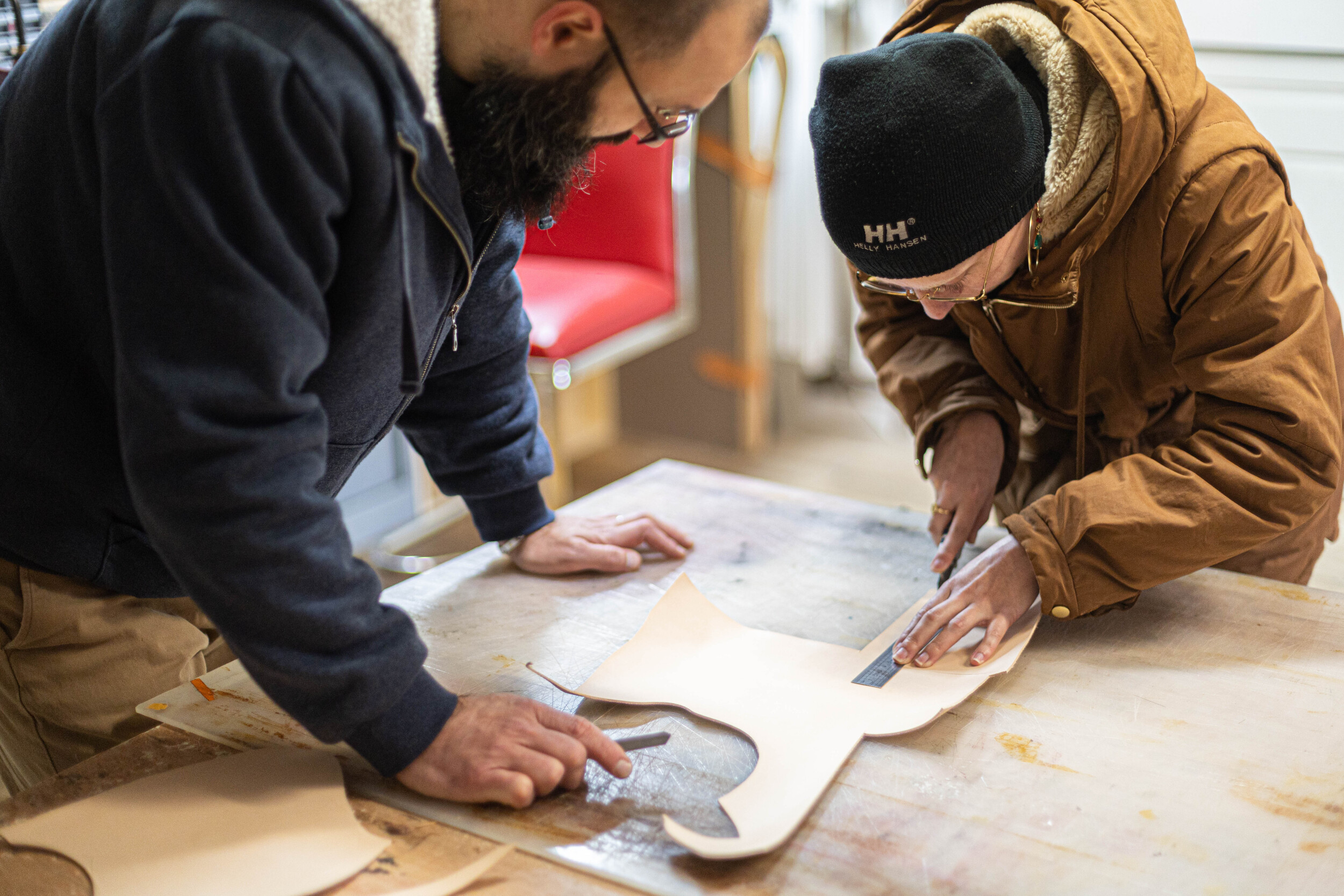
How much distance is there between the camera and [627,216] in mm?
2334

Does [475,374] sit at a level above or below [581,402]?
above

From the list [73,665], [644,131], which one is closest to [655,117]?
[644,131]

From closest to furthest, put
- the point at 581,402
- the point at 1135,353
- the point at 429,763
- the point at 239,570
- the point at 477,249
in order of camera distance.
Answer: the point at 239,570
the point at 429,763
the point at 477,249
the point at 1135,353
the point at 581,402

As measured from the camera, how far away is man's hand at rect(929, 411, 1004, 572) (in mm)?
1197

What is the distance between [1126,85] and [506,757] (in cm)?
77

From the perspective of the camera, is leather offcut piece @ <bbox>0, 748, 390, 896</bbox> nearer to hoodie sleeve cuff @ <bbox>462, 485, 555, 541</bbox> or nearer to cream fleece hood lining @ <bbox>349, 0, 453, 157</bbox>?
hoodie sleeve cuff @ <bbox>462, 485, 555, 541</bbox>

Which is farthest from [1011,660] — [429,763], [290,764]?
[290,764]

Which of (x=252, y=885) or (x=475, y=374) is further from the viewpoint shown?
(x=475, y=374)

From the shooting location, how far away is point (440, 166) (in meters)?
0.79

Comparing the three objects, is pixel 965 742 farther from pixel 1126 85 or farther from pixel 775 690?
pixel 1126 85

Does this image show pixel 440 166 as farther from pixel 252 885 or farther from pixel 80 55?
pixel 252 885

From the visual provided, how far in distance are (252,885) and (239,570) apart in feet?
0.70

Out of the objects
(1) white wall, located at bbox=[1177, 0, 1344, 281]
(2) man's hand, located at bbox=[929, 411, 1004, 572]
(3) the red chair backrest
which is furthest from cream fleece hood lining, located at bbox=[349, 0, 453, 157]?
(1) white wall, located at bbox=[1177, 0, 1344, 281]

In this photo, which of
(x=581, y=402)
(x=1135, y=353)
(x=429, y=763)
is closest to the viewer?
(x=429, y=763)
